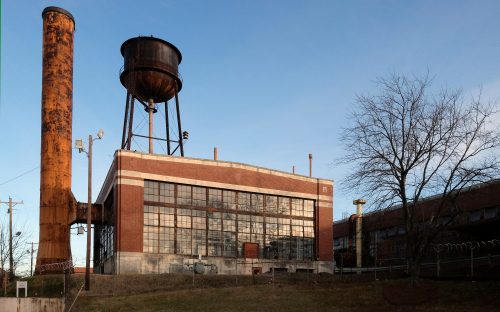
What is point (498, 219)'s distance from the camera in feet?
139

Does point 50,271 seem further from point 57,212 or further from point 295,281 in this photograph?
point 295,281

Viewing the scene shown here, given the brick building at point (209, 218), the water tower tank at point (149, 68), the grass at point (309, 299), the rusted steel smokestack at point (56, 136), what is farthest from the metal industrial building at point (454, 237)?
the rusted steel smokestack at point (56, 136)

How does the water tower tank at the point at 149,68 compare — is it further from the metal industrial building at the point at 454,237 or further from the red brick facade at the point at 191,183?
the metal industrial building at the point at 454,237

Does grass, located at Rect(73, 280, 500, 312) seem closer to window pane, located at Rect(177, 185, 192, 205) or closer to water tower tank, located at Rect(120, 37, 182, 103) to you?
window pane, located at Rect(177, 185, 192, 205)

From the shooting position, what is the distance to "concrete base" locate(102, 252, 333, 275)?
39406 mm

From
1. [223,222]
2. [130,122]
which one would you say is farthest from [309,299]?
[130,122]

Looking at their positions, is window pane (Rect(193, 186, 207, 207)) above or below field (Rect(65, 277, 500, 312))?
above

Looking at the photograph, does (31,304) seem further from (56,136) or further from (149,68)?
(149,68)

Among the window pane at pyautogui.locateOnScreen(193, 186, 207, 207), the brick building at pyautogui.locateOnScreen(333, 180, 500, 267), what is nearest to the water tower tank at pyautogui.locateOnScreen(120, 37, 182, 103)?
the window pane at pyautogui.locateOnScreen(193, 186, 207, 207)

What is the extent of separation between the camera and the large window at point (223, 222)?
41.8 metres

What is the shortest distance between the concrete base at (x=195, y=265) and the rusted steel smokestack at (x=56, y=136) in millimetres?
4984

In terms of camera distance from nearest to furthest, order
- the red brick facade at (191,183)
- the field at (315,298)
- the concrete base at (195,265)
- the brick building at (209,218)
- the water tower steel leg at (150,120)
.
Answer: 1. the field at (315,298)
2. the concrete base at (195,265)
3. the red brick facade at (191,183)
4. the brick building at (209,218)
5. the water tower steel leg at (150,120)

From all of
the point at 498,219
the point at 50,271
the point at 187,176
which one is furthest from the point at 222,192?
the point at 498,219

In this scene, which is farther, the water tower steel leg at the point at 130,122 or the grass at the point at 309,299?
the water tower steel leg at the point at 130,122
